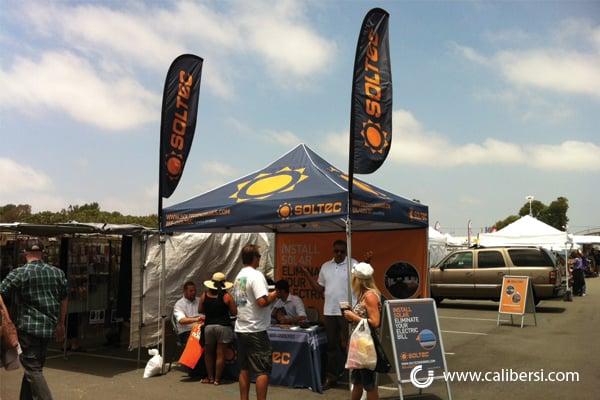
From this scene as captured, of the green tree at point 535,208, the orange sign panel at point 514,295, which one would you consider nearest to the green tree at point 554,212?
the green tree at point 535,208

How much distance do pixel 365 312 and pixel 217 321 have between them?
2.50 metres

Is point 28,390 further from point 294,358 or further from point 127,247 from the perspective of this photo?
point 127,247

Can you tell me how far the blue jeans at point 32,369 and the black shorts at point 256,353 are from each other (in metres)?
1.90

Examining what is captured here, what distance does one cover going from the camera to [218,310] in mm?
6715

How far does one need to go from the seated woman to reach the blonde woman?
2.17 m

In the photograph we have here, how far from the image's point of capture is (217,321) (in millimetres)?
6727

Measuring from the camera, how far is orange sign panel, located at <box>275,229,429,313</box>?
7.99 metres

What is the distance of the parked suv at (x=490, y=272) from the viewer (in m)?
14.8

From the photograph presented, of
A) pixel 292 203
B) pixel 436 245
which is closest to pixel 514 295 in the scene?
pixel 292 203

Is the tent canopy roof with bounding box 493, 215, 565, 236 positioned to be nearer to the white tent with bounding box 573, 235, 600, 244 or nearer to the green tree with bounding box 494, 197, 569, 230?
the white tent with bounding box 573, 235, 600, 244

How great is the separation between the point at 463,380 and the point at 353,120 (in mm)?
3673

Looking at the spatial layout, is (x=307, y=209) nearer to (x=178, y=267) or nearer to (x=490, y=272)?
(x=178, y=267)

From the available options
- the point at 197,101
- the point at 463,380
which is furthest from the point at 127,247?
the point at 463,380

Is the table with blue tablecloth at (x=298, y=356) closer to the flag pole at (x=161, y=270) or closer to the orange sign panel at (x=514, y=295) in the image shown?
the flag pole at (x=161, y=270)
